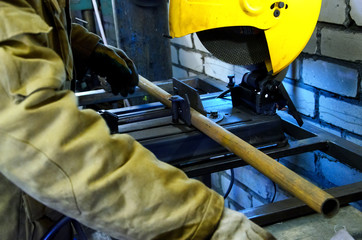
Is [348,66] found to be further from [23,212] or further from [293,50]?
[23,212]

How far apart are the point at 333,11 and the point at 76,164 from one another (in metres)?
1.33

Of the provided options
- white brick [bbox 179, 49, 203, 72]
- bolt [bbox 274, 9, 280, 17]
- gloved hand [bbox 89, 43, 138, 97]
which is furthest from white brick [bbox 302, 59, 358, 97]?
white brick [bbox 179, 49, 203, 72]

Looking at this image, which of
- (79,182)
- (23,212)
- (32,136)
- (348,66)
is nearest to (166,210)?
(79,182)

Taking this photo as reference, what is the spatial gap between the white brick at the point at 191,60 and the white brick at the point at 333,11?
1209mm

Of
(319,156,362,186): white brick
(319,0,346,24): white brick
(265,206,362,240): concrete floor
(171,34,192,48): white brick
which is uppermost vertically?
(319,0,346,24): white brick

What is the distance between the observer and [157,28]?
2590mm

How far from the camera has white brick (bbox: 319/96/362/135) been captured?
1.65 meters

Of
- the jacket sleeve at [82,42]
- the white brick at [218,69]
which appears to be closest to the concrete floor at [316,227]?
the jacket sleeve at [82,42]

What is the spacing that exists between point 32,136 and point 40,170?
7 cm

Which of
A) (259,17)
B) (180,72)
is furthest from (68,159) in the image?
(180,72)

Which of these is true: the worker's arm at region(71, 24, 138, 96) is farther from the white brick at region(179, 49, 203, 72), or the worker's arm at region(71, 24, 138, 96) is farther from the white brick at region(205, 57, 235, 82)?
the white brick at region(179, 49, 203, 72)

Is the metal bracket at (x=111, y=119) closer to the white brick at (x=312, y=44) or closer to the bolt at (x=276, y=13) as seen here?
the bolt at (x=276, y=13)

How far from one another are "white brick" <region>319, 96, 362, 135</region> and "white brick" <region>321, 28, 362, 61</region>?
20cm

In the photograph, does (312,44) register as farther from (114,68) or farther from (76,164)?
(76,164)
